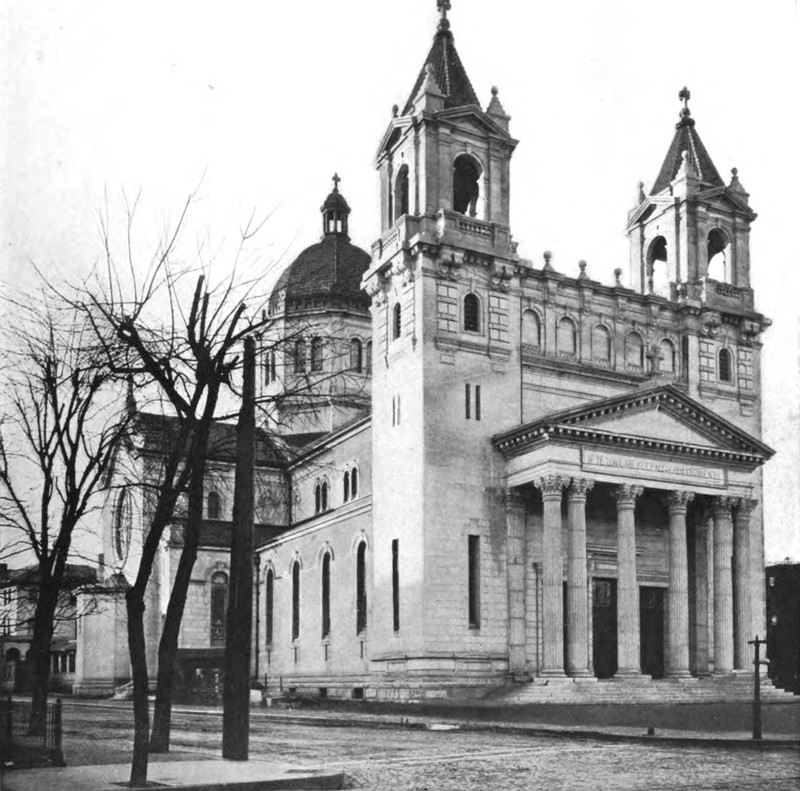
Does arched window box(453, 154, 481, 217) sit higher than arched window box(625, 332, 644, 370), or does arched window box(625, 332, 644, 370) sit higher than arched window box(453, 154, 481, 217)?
arched window box(453, 154, 481, 217)

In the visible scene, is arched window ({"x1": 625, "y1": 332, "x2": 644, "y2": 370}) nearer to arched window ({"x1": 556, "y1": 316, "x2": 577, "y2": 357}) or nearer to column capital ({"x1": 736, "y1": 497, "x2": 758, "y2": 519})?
arched window ({"x1": 556, "y1": 316, "x2": 577, "y2": 357})

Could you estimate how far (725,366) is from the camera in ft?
184

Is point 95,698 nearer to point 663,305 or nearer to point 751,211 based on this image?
point 663,305

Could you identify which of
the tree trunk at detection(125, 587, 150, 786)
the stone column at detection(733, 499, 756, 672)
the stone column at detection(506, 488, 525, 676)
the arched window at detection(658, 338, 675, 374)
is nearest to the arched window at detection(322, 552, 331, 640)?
the stone column at detection(506, 488, 525, 676)

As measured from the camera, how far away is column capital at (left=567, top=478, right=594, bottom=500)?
46625 millimetres

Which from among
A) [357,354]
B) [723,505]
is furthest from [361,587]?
[357,354]

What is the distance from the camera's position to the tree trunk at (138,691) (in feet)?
55.2

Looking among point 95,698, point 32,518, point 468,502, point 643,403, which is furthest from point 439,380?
point 95,698

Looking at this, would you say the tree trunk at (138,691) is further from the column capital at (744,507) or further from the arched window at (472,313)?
the column capital at (744,507)

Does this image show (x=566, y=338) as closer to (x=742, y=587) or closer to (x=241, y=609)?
(x=742, y=587)

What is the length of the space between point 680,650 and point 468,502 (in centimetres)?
1086

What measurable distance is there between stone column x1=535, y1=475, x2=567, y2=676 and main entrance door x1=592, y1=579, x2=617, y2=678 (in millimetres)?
4690

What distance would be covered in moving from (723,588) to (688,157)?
833 inches

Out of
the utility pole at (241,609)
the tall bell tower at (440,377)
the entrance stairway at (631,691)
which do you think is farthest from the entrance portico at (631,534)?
the utility pole at (241,609)
